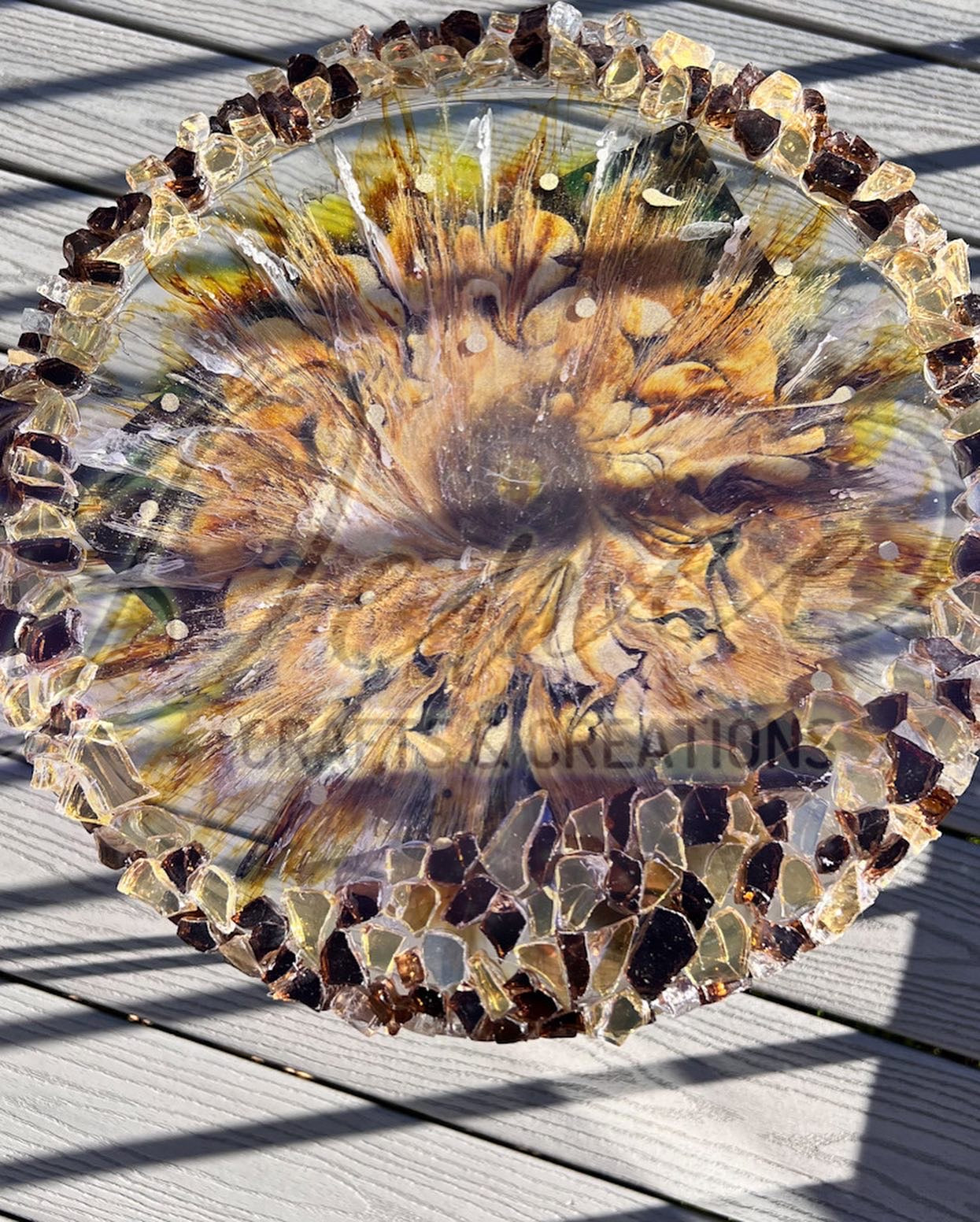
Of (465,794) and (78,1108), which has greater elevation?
(465,794)

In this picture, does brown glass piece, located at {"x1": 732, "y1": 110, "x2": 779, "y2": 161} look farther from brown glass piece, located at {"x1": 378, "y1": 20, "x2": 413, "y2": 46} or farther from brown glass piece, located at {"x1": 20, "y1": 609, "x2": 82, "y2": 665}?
brown glass piece, located at {"x1": 20, "y1": 609, "x2": 82, "y2": 665}

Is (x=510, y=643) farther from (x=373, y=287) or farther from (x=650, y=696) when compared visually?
(x=373, y=287)

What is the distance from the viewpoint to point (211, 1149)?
2.83 feet

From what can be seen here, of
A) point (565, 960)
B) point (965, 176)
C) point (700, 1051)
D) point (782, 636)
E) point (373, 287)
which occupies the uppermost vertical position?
point (965, 176)

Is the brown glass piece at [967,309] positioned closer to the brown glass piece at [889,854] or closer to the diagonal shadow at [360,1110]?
the brown glass piece at [889,854]

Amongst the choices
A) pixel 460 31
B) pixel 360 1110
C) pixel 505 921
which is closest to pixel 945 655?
pixel 505 921

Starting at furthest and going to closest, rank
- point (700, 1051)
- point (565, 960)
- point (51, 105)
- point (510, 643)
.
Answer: point (51, 105), point (700, 1051), point (510, 643), point (565, 960)

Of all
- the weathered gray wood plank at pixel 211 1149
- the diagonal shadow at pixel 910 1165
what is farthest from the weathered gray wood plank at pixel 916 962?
the weathered gray wood plank at pixel 211 1149

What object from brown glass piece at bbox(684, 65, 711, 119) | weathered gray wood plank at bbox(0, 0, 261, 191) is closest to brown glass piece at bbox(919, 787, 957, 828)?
brown glass piece at bbox(684, 65, 711, 119)

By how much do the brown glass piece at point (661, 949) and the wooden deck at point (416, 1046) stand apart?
1.03 feet

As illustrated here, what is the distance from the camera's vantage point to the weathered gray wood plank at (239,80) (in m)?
0.90

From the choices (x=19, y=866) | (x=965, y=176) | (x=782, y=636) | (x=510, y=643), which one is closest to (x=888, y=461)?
(x=782, y=636)

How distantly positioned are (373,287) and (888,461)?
0.35 metres

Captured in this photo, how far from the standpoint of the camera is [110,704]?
62cm
